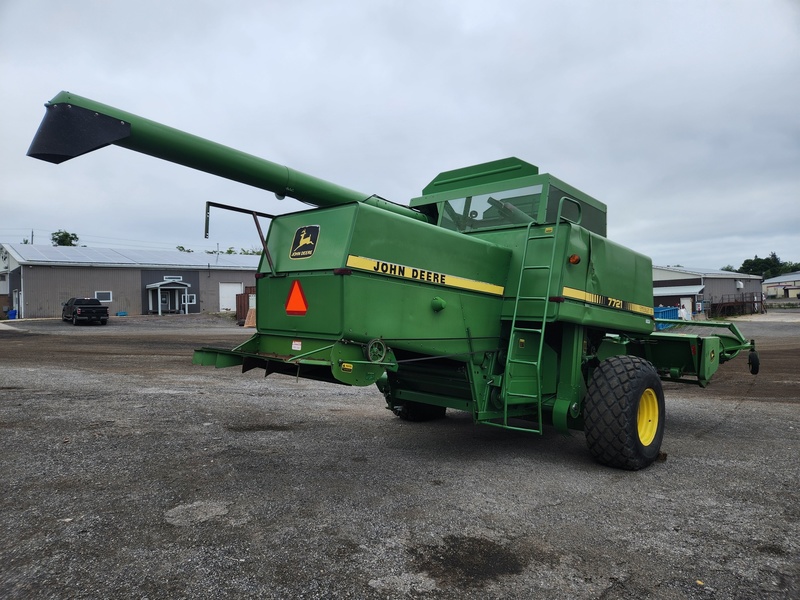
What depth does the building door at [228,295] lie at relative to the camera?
43125mm

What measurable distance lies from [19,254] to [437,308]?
39424 mm

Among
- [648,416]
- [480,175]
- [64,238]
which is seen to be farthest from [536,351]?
[64,238]

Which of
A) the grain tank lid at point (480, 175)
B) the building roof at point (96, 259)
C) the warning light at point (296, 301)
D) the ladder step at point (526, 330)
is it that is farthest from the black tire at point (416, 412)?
the building roof at point (96, 259)

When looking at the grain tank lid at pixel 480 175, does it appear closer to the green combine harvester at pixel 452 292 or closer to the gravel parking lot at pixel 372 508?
the green combine harvester at pixel 452 292

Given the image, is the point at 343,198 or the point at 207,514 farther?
the point at 343,198

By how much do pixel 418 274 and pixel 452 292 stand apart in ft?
1.49

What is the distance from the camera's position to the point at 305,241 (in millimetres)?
4836

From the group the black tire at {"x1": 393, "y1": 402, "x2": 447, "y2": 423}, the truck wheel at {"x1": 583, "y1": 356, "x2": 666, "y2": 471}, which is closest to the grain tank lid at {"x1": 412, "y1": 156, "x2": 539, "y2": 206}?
the truck wheel at {"x1": 583, "y1": 356, "x2": 666, "y2": 471}

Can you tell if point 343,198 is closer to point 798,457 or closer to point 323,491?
point 323,491

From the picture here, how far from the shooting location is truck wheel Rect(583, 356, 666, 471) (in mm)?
5234

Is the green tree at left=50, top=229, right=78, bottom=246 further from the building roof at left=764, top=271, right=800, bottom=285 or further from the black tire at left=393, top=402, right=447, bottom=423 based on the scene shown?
the building roof at left=764, top=271, right=800, bottom=285

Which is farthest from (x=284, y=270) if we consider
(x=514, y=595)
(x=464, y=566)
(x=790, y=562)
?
(x=790, y=562)

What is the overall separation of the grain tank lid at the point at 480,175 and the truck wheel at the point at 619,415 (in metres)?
2.27

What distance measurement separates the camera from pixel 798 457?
5773mm
